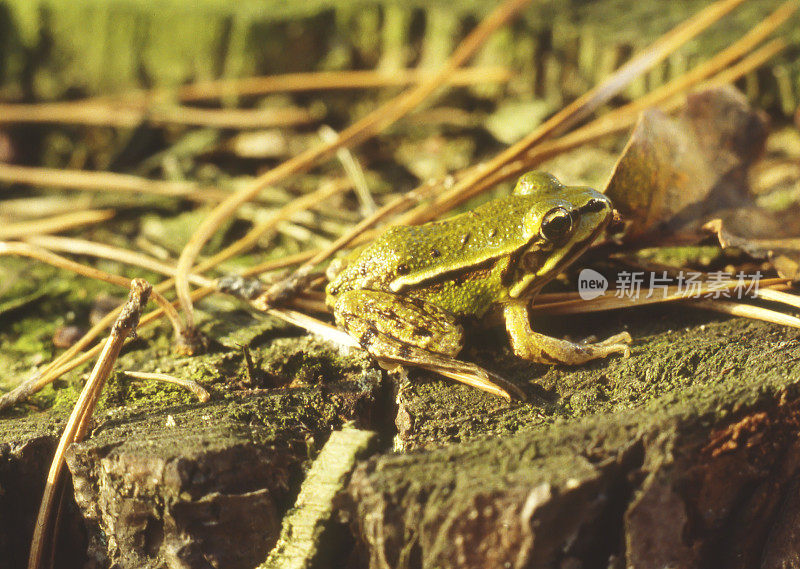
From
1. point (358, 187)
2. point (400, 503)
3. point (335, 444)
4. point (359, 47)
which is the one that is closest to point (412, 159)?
point (358, 187)

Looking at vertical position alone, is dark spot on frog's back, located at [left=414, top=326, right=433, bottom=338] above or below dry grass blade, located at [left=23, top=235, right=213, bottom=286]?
below

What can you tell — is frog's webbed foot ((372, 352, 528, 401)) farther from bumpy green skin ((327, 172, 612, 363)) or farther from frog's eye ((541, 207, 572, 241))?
frog's eye ((541, 207, 572, 241))

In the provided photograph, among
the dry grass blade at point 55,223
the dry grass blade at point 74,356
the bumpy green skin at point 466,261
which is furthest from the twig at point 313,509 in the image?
the dry grass blade at point 55,223

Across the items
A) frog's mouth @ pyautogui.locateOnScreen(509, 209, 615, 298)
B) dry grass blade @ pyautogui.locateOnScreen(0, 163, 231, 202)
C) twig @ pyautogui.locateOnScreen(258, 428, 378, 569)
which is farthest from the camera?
dry grass blade @ pyautogui.locateOnScreen(0, 163, 231, 202)

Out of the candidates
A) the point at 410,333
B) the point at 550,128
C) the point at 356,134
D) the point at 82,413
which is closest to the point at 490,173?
the point at 550,128

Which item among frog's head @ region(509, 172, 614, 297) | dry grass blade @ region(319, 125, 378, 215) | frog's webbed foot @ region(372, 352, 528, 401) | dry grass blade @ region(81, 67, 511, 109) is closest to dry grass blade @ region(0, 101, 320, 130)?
dry grass blade @ region(81, 67, 511, 109)

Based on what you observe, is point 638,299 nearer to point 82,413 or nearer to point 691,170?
point 691,170

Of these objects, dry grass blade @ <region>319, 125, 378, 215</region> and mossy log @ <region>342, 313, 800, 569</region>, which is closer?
mossy log @ <region>342, 313, 800, 569</region>
